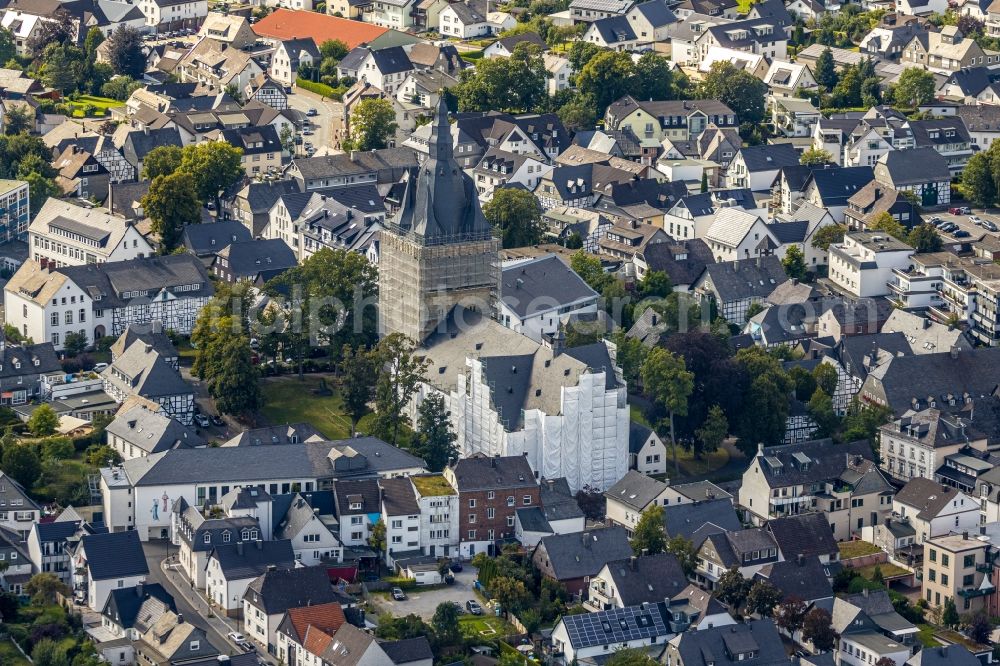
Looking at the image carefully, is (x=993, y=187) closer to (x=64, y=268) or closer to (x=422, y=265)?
(x=422, y=265)

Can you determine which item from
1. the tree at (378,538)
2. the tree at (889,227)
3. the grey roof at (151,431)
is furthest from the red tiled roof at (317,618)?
the tree at (889,227)

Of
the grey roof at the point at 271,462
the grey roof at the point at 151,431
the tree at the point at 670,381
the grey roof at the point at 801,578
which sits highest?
the tree at the point at 670,381

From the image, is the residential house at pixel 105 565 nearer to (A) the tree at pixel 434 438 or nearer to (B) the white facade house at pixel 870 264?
(A) the tree at pixel 434 438

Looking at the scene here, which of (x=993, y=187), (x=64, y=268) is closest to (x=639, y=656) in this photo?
(x=64, y=268)

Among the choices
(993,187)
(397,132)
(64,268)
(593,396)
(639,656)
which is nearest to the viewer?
(639,656)

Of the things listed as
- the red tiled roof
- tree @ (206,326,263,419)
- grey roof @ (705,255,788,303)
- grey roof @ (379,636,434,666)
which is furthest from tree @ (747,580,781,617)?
grey roof @ (705,255,788,303)

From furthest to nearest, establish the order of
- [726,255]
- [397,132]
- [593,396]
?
[397,132], [726,255], [593,396]

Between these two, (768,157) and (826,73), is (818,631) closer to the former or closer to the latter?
(768,157)
